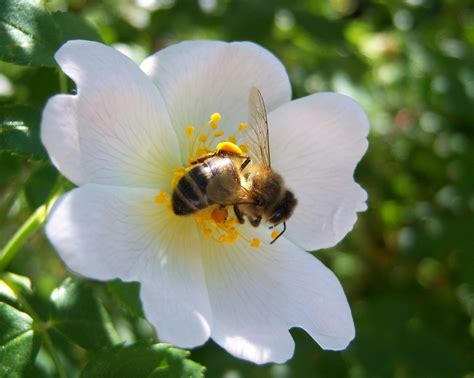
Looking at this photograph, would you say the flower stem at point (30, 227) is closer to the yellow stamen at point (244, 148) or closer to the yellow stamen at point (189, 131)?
the yellow stamen at point (189, 131)

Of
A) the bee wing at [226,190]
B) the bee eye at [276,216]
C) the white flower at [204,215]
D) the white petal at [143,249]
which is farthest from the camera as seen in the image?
the bee eye at [276,216]

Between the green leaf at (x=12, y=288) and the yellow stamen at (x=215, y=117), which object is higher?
the yellow stamen at (x=215, y=117)

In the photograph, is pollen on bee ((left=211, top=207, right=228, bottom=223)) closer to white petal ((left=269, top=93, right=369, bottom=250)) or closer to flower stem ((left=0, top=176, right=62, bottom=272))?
white petal ((left=269, top=93, right=369, bottom=250))

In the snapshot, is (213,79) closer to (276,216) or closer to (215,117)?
(215,117)

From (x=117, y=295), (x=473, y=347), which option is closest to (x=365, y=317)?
(x=473, y=347)

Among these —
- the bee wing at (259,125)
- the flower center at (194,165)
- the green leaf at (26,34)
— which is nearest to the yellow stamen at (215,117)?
the flower center at (194,165)

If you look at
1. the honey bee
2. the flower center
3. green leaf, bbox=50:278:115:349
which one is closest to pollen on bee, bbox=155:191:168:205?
the flower center

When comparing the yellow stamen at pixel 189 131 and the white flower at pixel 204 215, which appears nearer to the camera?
the white flower at pixel 204 215
